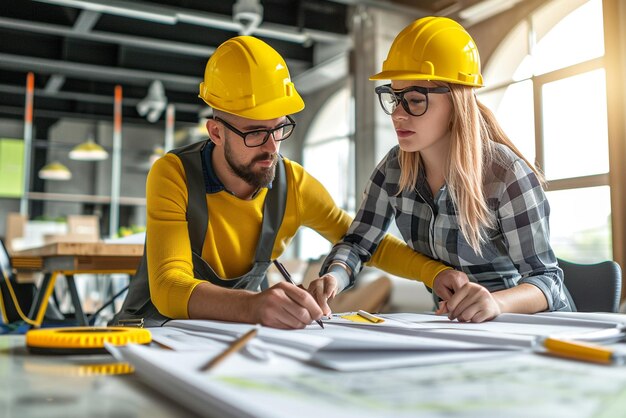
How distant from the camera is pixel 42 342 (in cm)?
80

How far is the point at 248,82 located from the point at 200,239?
431 millimetres

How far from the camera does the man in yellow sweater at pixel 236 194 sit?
1.59m

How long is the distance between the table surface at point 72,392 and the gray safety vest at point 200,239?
86 centimetres

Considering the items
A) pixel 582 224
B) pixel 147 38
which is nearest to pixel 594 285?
pixel 582 224

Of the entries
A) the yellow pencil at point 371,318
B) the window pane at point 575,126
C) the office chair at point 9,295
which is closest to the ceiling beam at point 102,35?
the window pane at point 575,126

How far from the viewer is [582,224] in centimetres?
646

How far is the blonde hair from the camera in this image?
1.56 m

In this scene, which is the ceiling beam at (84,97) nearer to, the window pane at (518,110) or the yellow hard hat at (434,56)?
the window pane at (518,110)

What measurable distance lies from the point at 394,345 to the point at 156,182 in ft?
3.41

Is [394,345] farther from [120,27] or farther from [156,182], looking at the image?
[120,27]

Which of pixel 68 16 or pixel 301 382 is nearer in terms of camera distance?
pixel 301 382

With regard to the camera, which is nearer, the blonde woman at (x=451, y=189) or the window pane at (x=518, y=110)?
the blonde woman at (x=451, y=189)


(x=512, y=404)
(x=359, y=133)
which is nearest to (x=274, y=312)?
(x=512, y=404)

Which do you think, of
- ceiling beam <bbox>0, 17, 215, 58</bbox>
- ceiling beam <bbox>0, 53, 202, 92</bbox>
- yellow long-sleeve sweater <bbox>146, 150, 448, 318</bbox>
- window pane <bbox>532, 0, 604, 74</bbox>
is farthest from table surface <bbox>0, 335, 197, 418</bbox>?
ceiling beam <bbox>0, 53, 202, 92</bbox>
